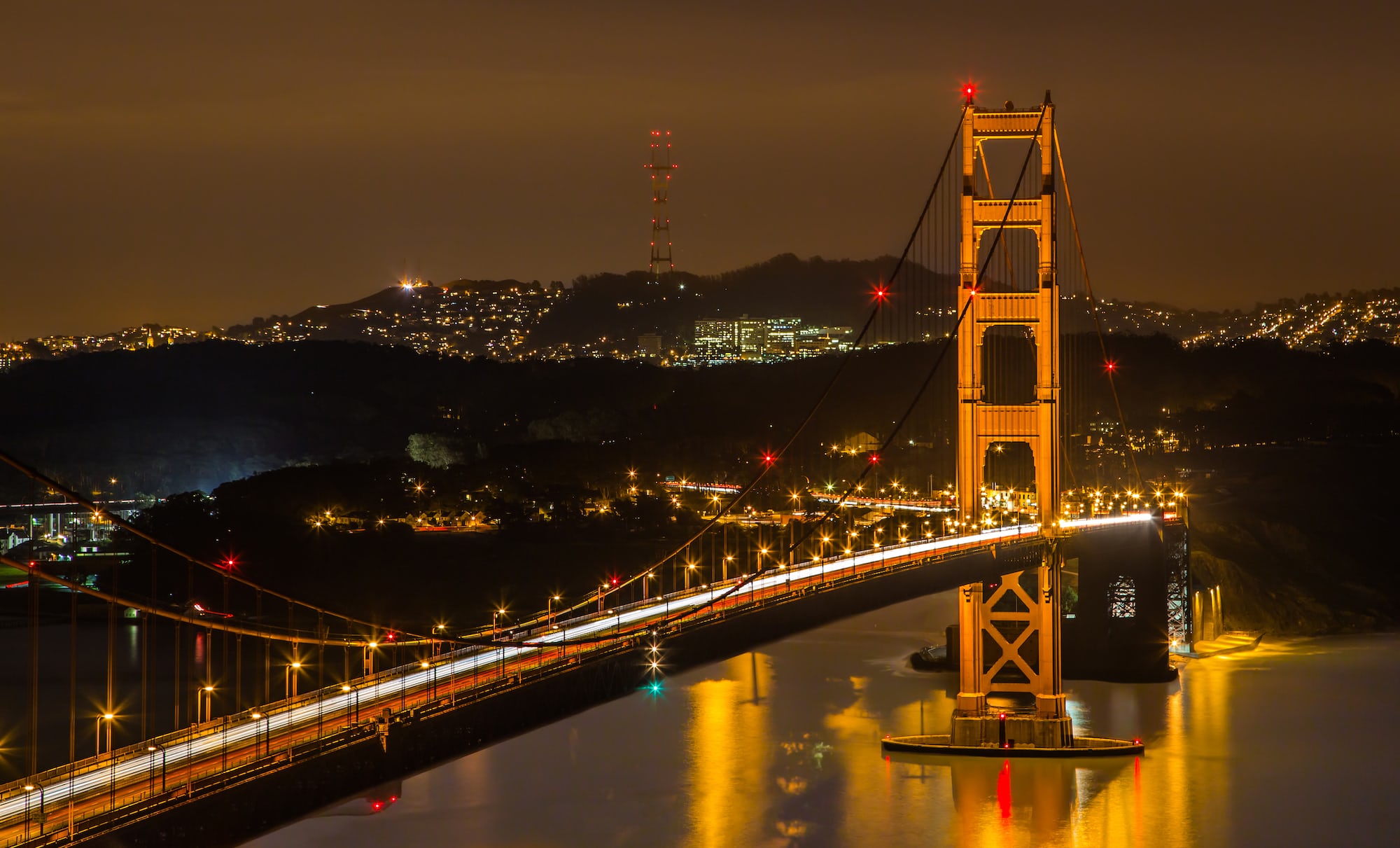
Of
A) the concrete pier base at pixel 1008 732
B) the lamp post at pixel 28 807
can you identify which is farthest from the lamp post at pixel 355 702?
the concrete pier base at pixel 1008 732

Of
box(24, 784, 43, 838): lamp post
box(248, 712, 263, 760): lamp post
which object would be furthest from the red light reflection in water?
box(24, 784, 43, 838): lamp post

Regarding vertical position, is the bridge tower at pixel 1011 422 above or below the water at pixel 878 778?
above

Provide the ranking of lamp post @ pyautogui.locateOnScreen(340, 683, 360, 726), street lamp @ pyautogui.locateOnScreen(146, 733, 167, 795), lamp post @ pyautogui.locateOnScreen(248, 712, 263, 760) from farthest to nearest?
lamp post @ pyautogui.locateOnScreen(340, 683, 360, 726) → lamp post @ pyautogui.locateOnScreen(248, 712, 263, 760) → street lamp @ pyautogui.locateOnScreen(146, 733, 167, 795)

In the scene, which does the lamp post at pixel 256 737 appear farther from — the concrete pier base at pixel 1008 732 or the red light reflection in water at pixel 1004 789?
the concrete pier base at pixel 1008 732

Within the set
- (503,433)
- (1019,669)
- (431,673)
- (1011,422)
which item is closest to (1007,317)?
(1011,422)

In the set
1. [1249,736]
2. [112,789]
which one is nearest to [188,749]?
[112,789]

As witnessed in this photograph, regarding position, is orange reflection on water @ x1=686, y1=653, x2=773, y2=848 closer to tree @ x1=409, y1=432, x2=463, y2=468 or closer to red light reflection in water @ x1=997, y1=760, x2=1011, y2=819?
red light reflection in water @ x1=997, y1=760, x2=1011, y2=819

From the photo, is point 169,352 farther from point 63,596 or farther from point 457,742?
point 457,742
